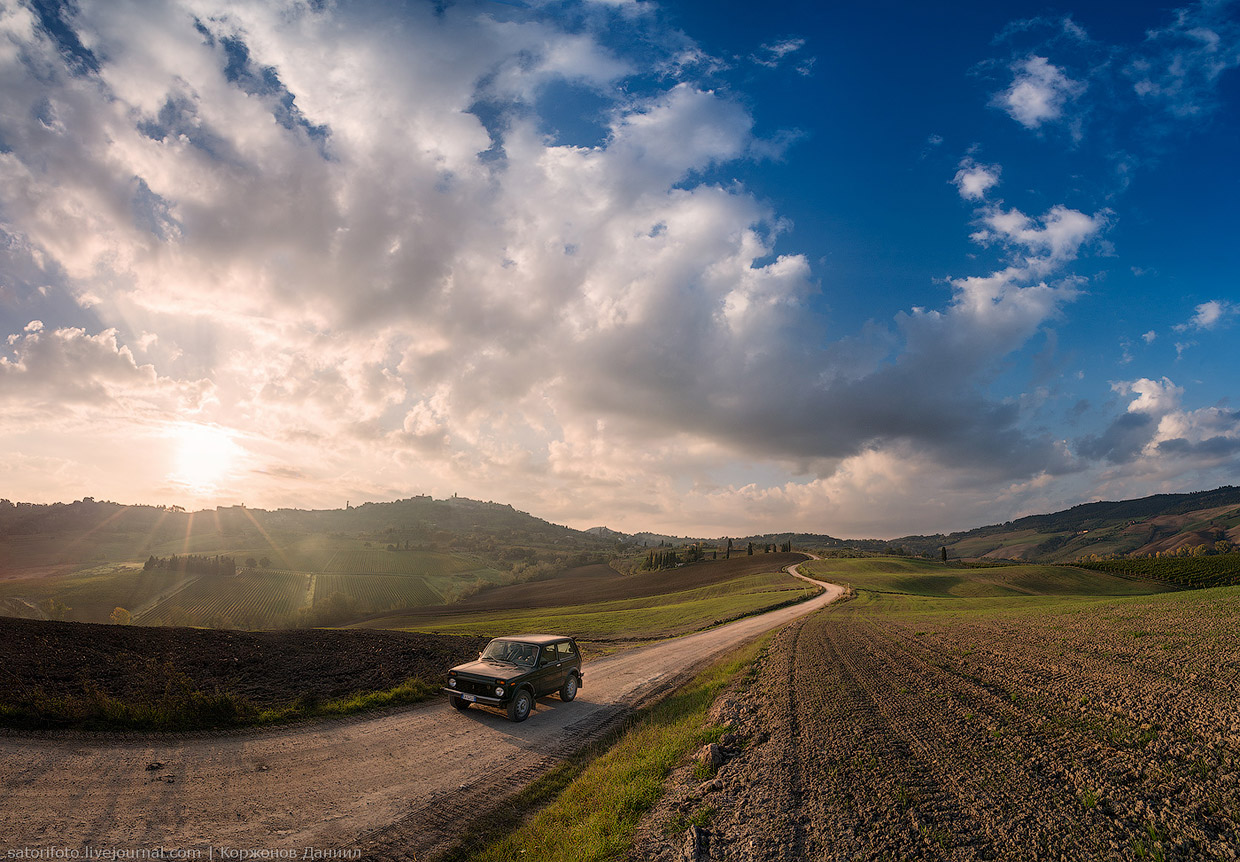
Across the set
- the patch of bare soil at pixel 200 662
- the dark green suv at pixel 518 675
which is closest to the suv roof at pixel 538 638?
the dark green suv at pixel 518 675

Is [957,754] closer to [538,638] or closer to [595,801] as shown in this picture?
[595,801]

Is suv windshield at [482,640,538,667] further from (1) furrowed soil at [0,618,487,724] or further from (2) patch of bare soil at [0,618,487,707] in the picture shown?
(2) patch of bare soil at [0,618,487,707]

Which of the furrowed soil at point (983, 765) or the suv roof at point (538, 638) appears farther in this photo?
the suv roof at point (538, 638)

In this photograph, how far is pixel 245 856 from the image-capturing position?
682cm

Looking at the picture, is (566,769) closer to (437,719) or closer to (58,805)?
(437,719)

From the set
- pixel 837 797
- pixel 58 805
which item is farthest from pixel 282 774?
pixel 837 797

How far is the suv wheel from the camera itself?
1406 centimetres

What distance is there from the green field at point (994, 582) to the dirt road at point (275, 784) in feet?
211

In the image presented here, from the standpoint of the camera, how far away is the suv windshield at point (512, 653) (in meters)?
15.7

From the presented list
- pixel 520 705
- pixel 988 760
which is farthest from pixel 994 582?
pixel 520 705

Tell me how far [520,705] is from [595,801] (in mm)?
5908

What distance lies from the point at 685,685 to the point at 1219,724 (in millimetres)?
13677

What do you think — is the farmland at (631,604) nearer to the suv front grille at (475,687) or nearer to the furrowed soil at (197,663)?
the furrowed soil at (197,663)

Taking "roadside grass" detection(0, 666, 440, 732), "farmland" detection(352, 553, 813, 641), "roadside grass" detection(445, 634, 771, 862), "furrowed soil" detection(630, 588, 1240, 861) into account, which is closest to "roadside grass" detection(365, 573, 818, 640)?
"farmland" detection(352, 553, 813, 641)
